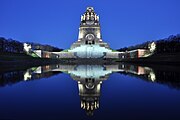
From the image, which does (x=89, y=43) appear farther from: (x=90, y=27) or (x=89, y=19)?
(x=89, y=19)

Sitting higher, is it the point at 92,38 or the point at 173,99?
the point at 92,38

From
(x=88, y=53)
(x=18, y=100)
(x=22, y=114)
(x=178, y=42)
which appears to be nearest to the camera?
(x=22, y=114)

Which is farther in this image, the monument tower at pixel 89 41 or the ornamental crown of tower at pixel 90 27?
the ornamental crown of tower at pixel 90 27

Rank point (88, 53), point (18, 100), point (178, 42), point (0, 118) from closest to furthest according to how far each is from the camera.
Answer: point (0, 118)
point (18, 100)
point (178, 42)
point (88, 53)

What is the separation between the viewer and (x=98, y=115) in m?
4.97

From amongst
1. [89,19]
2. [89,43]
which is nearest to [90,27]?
[89,19]

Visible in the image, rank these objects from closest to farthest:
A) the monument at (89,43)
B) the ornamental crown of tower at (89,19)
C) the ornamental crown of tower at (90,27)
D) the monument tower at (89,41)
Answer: the monument at (89,43), the monument tower at (89,41), the ornamental crown of tower at (90,27), the ornamental crown of tower at (89,19)

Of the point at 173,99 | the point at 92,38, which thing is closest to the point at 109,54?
the point at 92,38

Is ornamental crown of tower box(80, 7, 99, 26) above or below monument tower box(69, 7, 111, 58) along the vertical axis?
above

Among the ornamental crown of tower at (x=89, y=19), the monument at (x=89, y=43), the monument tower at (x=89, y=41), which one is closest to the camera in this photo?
the monument at (x=89, y=43)

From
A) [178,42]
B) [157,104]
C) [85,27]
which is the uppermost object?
[85,27]

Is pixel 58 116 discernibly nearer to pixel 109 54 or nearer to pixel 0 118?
pixel 0 118

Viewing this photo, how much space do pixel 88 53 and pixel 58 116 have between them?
93.3 m

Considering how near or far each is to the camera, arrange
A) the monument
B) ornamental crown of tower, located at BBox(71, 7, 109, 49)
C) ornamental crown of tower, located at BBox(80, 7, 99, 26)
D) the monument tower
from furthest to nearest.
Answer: ornamental crown of tower, located at BBox(80, 7, 99, 26), ornamental crown of tower, located at BBox(71, 7, 109, 49), the monument tower, the monument
